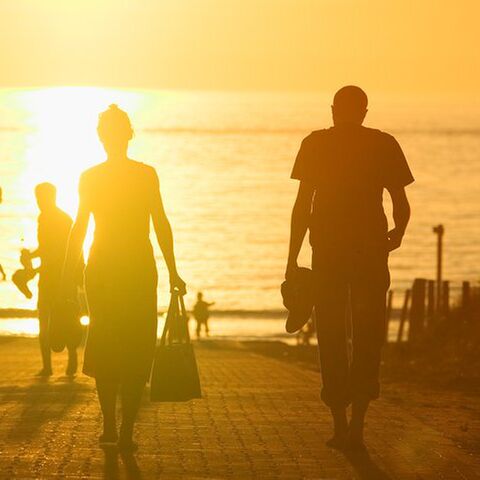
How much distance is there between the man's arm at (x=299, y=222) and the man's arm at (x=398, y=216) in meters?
0.46

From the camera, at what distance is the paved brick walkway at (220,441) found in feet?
28.4

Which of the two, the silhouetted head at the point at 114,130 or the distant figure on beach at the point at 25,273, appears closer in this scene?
the silhouetted head at the point at 114,130

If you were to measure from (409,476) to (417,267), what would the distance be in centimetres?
7885

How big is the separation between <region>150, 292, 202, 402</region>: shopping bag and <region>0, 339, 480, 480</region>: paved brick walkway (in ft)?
0.89

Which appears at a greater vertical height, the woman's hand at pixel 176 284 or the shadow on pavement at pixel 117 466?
the woman's hand at pixel 176 284

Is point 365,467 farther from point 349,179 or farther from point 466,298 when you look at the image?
point 466,298

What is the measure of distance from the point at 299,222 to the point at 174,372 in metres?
1.10

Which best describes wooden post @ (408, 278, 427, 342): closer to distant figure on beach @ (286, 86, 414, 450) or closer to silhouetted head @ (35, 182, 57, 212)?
silhouetted head @ (35, 182, 57, 212)

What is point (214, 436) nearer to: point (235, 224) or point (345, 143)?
point (345, 143)

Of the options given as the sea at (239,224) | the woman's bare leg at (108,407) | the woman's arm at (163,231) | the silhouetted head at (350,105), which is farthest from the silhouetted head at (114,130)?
the sea at (239,224)

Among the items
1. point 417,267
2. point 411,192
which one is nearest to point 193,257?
point 417,267

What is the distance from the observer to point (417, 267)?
87.0 meters

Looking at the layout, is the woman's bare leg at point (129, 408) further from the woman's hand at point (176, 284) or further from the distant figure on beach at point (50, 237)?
the distant figure on beach at point (50, 237)

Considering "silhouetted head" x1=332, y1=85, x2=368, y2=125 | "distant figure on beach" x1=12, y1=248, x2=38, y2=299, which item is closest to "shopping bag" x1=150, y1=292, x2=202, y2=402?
"silhouetted head" x1=332, y1=85, x2=368, y2=125
